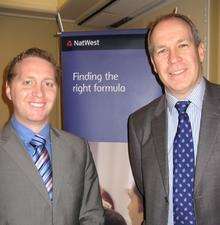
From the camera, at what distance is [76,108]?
248 cm

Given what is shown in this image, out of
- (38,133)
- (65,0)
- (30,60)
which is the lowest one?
(38,133)

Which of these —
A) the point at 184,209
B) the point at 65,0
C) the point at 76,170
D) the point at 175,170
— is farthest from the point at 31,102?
the point at 65,0

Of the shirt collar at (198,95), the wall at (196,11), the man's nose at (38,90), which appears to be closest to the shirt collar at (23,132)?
the man's nose at (38,90)

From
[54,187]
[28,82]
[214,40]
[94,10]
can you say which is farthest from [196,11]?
[54,187]

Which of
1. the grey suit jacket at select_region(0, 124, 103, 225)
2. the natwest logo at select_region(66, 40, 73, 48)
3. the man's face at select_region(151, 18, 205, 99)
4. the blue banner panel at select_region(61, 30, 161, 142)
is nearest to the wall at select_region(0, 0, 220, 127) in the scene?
the blue banner panel at select_region(61, 30, 161, 142)

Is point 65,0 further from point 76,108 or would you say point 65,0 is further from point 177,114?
point 177,114

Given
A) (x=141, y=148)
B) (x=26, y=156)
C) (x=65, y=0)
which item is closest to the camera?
(x=26, y=156)

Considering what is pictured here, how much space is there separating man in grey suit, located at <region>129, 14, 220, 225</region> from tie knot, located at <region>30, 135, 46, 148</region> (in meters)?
0.58

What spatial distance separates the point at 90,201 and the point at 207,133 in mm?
756

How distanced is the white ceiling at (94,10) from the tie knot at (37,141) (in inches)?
81.2

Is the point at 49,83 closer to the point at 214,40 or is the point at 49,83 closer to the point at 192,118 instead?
the point at 192,118

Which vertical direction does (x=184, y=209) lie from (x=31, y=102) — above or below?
below

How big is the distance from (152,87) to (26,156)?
1.13 metres

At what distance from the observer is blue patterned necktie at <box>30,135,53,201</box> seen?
5.46ft
